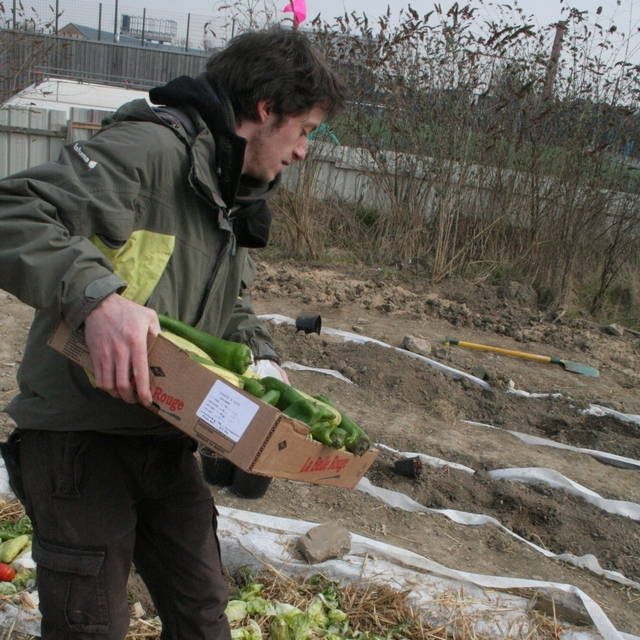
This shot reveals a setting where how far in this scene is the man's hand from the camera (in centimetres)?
160

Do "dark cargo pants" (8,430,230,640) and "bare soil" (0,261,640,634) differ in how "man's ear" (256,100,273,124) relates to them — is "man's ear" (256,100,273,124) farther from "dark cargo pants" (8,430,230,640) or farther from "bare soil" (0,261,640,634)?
"bare soil" (0,261,640,634)

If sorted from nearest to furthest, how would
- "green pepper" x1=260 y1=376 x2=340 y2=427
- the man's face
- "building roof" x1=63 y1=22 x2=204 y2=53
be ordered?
"green pepper" x1=260 y1=376 x2=340 y2=427 → the man's face → "building roof" x1=63 y1=22 x2=204 y2=53

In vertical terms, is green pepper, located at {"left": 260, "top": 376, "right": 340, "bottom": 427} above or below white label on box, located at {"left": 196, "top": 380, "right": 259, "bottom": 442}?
below

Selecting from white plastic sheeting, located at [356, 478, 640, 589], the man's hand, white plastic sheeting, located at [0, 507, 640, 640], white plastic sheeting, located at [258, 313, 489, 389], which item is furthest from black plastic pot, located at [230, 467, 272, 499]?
white plastic sheeting, located at [258, 313, 489, 389]

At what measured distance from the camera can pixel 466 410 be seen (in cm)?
589

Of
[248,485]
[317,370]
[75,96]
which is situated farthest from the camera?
[75,96]

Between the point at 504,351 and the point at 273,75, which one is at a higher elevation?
the point at 273,75

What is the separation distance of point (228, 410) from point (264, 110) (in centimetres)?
87

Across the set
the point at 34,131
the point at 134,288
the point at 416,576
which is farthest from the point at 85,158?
the point at 34,131

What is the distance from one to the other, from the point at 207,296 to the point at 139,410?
0.36 meters

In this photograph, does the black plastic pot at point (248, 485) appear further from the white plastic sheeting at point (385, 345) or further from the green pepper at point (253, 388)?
the white plastic sheeting at point (385, 345)

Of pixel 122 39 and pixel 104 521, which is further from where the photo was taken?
pixel 122 39

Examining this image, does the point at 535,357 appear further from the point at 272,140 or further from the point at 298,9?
the point at 272,140

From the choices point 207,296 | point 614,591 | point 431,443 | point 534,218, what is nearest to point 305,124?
point 207,296
